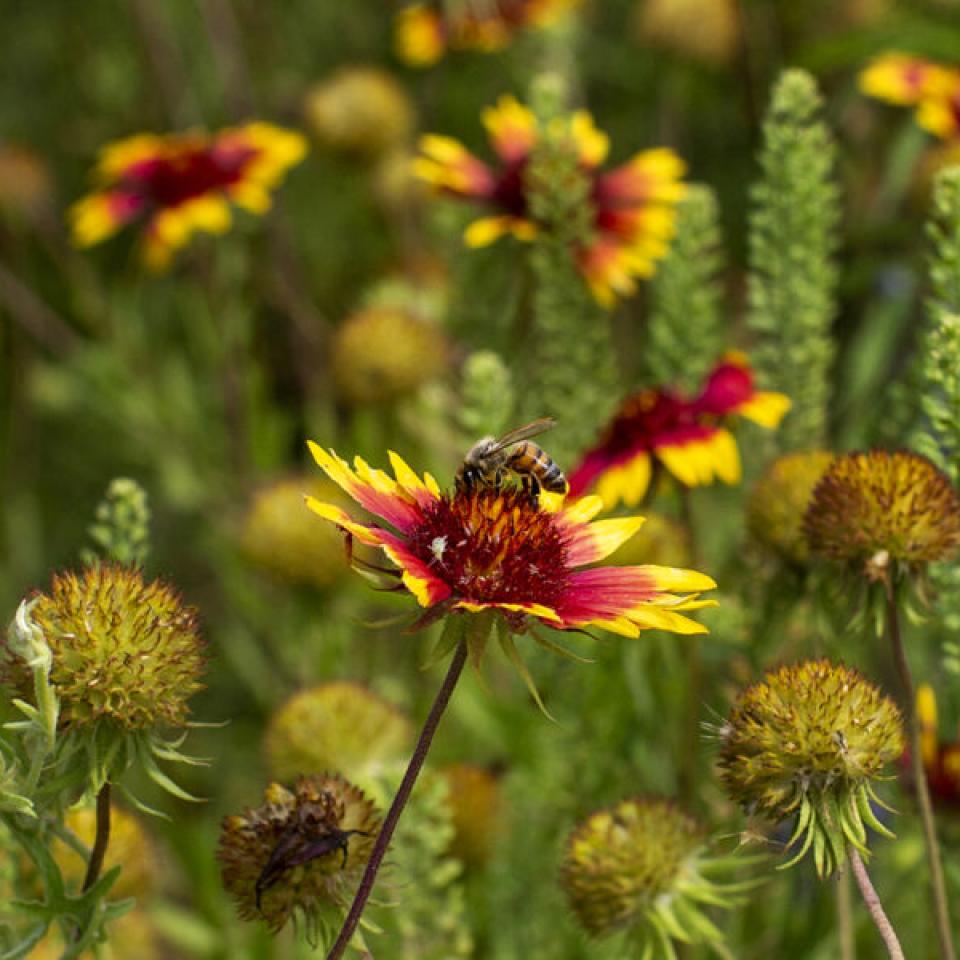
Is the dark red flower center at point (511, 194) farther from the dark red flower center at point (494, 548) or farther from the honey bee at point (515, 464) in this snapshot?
the dark red flower center at point (494, 548)

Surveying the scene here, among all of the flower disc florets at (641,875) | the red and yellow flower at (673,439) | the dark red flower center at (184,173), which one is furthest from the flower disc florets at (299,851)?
the dark red flower center at (184,173)

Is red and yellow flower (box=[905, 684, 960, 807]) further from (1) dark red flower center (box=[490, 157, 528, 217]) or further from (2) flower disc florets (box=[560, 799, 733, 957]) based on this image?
(1) dark red flower center (box=[490, 157, 528, 217])

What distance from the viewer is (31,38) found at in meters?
3.87

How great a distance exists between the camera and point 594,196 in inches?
86.8

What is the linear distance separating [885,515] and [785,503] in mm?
270

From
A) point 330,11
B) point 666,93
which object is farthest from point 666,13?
point 330,11

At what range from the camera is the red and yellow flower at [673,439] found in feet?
5.41

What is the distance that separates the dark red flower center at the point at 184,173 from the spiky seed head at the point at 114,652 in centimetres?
148

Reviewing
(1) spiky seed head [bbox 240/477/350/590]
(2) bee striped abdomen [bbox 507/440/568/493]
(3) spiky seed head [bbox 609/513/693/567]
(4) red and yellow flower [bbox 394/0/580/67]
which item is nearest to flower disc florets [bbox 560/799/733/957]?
(2) bee striped abdomen [bbox 507/440/568/493]

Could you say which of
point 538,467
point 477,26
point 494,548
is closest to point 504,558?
point 494,548

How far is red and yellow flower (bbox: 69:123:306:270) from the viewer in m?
2.48

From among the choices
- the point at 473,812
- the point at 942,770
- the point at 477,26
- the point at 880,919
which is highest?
the point at 880,919

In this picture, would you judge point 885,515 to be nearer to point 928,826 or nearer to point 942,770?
point 928,826

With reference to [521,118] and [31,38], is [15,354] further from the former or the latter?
[521,118]
